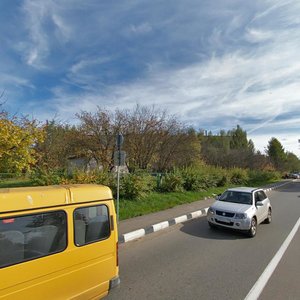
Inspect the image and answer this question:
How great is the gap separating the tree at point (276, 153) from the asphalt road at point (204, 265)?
66773 millimetres

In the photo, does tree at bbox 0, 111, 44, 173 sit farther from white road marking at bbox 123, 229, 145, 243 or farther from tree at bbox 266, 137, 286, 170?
tree at bbox 266, 137, 286, 170

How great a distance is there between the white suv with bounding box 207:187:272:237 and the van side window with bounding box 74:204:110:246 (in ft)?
19.0

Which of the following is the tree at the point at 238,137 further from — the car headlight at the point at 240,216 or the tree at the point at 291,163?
the car headlight at the point at 240,216

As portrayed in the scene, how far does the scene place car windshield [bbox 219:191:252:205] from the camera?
32.8 ft

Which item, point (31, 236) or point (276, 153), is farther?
point (276, 153)

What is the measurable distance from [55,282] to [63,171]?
35.0ft

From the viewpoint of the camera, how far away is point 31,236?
335cm

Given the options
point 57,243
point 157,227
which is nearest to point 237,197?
point 157,227

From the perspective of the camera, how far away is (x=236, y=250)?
7430 millimetres

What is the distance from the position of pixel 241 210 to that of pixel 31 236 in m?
7.23

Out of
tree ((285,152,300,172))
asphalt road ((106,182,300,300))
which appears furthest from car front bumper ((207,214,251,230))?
tree ((285,152,300,172))

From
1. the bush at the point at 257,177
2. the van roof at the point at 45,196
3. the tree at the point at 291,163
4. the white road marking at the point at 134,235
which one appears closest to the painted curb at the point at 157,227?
the white road marking at the point at 134,235

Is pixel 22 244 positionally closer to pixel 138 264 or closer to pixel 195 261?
pixel 138 264

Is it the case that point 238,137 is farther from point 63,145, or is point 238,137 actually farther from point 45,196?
point 45,196
